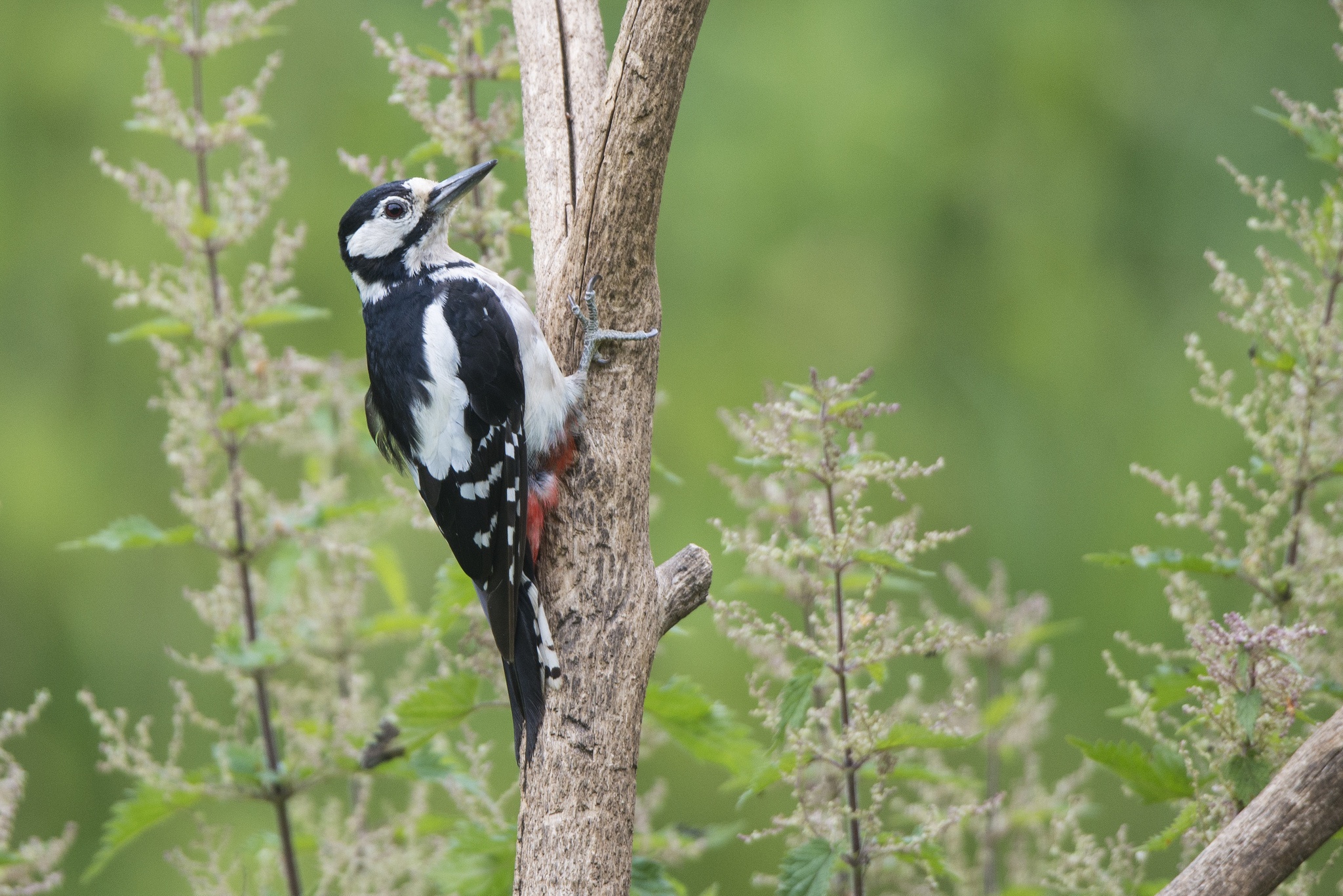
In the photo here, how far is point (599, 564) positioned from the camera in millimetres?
1526

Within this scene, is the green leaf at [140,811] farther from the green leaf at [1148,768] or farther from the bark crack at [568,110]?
the green leaf at [1148,768]

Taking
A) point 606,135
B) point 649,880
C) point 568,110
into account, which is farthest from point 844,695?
point 568,110

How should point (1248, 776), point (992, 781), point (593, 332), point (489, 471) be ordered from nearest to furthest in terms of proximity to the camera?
point (1248, 776) < point (593, 332) < point (489, 471) < point (992, 781)

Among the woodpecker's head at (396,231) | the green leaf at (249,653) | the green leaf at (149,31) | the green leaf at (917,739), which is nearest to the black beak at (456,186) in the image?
the woodpecker's head at (396,231)

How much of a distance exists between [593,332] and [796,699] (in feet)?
1.90

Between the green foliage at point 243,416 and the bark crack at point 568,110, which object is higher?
the bark crack at point 568,110

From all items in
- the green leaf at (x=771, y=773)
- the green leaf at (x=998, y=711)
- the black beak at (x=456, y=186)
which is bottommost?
the green leaf at (x=771, y=773)

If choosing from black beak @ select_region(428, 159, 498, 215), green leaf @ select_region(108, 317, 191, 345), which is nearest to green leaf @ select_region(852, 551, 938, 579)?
black beak @ select_region(428, 159, 498, 215)

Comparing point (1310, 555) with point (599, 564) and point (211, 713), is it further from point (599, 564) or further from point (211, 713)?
point (211, 713)

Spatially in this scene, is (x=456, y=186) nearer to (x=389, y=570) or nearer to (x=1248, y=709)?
(x=389, y=570)

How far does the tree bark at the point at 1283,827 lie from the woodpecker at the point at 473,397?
81cm

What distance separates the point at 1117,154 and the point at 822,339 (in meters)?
1.20

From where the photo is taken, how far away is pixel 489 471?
1.71 m

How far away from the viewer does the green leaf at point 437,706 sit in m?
1.63
